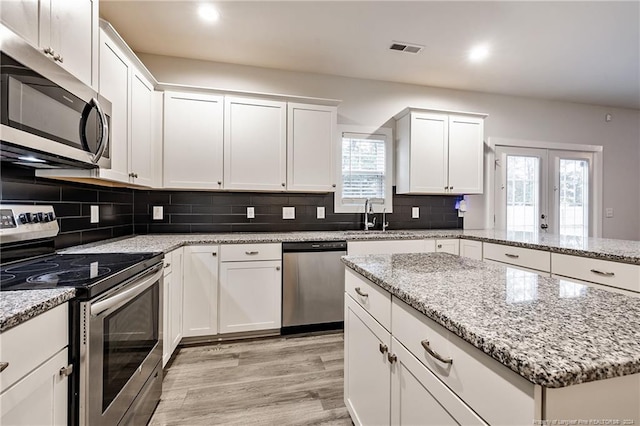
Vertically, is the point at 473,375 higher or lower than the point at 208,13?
lower

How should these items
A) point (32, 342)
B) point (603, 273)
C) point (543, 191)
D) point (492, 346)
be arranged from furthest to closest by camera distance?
1. point (543, 191)
2. point (603, 273)
3. point (32, 342)
4. point (492, 346)

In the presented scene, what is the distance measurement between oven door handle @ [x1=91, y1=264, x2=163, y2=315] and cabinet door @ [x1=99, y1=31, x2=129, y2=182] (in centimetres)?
76

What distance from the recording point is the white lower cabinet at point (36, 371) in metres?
0.77

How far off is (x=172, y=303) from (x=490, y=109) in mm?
4278

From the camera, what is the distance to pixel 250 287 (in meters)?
2.55

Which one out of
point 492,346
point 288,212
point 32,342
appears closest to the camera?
point 492,346

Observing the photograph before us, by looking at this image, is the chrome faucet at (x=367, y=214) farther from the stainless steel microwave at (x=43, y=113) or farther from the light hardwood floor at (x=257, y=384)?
the stainless steel microwave at (x=43, y=113)

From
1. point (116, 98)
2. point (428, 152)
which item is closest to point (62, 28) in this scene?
point (116, 98)

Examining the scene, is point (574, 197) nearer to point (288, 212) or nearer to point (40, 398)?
point (288, 212)

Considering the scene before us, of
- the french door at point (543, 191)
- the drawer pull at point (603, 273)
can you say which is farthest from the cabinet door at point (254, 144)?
the french door at point (543, 191)

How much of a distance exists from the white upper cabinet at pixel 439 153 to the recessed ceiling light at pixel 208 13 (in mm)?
2078

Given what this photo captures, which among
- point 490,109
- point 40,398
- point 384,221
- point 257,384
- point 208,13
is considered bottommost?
point 257,384

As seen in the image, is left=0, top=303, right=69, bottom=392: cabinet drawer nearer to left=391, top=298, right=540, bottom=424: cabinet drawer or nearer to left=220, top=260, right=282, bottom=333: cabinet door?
left=391, top=298, right=540, bottom=424: cabinet drawer

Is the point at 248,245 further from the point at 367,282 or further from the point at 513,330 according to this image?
the point at 513,330
